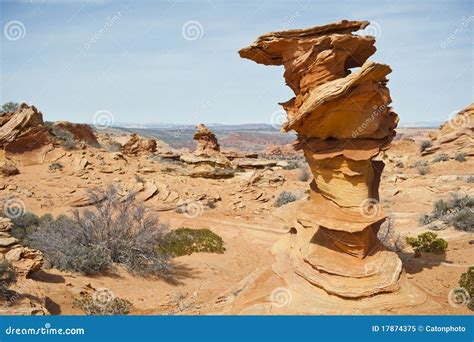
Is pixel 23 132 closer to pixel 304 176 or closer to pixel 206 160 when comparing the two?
pixel 206 160

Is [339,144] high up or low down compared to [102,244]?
up

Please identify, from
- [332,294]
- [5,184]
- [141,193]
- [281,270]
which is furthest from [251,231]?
[5,184]

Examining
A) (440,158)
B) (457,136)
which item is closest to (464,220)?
(440,158)

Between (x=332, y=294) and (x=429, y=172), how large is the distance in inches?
1011

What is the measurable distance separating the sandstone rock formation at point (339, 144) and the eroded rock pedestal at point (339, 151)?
0.02m

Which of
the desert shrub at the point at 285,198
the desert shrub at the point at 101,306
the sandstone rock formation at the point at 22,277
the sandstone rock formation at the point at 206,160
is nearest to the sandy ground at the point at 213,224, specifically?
the desert shrub at the point at 101,306

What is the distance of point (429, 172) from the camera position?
29594 millimetres

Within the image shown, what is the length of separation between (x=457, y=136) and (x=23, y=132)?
116 ft

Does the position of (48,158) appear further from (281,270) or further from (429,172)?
(429,172)

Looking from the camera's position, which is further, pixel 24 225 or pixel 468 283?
pixel 24 225

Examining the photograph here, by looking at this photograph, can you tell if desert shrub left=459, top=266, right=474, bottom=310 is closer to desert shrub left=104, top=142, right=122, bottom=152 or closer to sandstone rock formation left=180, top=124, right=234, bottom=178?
sandstone rock formation left=180, top=124, right=234, bottom=178

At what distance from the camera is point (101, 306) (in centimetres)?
873

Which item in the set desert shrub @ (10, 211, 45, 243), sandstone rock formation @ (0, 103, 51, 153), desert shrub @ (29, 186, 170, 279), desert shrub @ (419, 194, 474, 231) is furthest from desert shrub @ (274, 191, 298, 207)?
sandstone rock formation @ (0, 103, 51, 153)

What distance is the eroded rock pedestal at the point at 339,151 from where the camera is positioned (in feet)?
23.7
